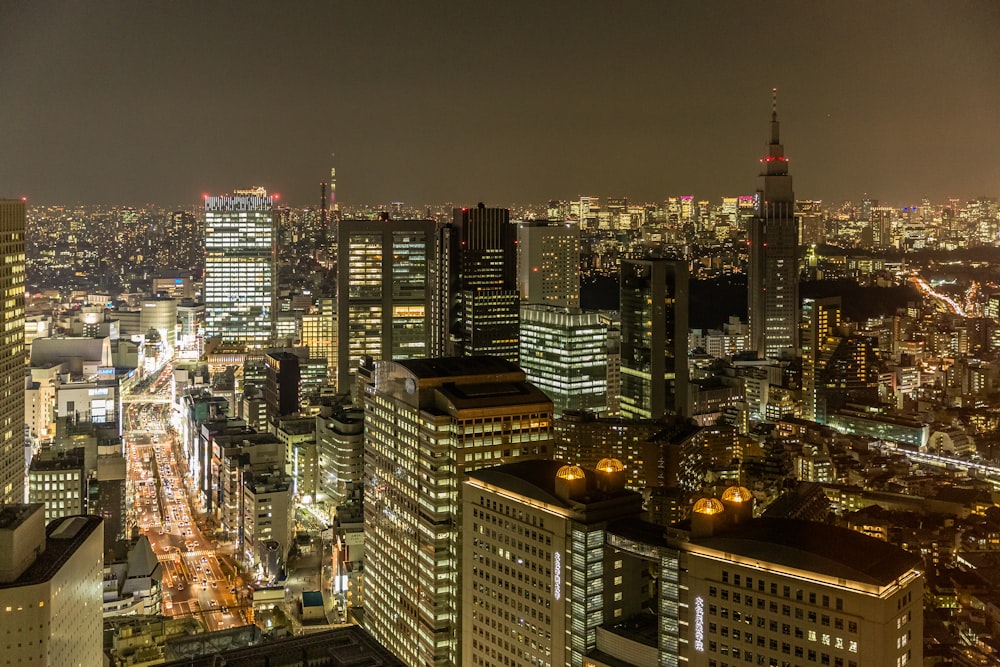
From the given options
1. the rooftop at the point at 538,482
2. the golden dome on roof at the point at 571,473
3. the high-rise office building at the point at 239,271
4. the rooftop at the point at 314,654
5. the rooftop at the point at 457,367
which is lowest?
the rooftop at the point at 314,654

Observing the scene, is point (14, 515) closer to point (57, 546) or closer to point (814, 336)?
point (57, 546)

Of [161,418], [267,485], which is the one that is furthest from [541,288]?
[267,485]

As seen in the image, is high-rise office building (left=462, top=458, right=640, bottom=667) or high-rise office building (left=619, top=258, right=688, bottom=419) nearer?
high-rise office building (left=462, top=458, right=640, bottom=667)

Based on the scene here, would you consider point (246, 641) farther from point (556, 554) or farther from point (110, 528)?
point (110, 528)

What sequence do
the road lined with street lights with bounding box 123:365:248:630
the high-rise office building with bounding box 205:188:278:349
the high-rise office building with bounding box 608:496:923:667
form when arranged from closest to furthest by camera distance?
the high-rise office building with bounding box 608:496:923:667, the road lined with street lights with bounding box 123:365:248:630, the high-rise office building with bounding box 205:188:278:349

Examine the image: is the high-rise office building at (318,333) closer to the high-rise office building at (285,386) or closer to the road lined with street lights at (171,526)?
the road lined with street lights at (171,526)

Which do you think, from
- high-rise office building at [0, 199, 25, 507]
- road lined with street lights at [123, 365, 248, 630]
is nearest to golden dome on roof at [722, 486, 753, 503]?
road lined with street lights at [123, 365, 248, 630]

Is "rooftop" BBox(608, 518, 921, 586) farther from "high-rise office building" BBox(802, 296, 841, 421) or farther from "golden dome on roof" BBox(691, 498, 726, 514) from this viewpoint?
"high-rise office building" BBox(802, 296, 841, 421)

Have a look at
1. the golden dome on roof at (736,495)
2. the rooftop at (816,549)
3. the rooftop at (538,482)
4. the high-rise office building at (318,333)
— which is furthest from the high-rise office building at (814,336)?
the rooftop at (816,549)
